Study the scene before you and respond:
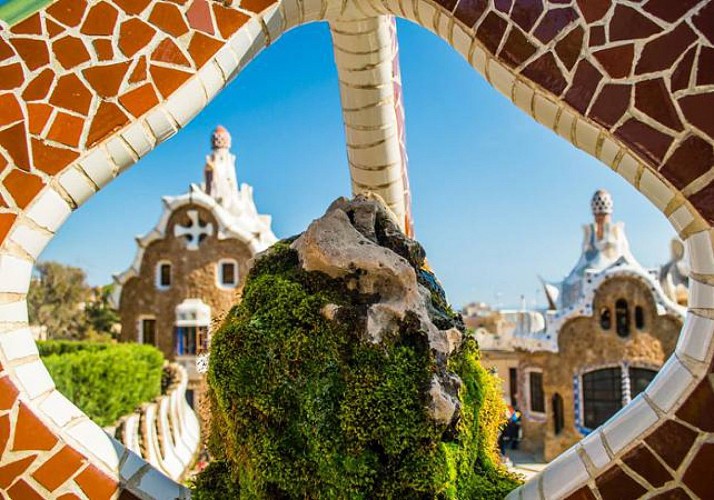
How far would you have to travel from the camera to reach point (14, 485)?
2453 millimetres

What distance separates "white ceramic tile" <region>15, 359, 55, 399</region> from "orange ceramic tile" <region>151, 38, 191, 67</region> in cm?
130

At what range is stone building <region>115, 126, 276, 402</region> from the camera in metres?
15.4

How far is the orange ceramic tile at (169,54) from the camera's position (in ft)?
8.80

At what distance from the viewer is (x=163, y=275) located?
15.9 m

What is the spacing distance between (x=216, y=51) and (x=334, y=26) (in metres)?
1.57

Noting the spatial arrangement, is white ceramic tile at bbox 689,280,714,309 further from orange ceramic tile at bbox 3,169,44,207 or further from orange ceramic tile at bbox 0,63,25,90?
orange ceramic tile at bbox 0,63,25,90

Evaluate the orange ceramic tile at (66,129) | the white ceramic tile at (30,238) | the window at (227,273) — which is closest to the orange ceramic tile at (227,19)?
the orange ceramic tile at (66,129)

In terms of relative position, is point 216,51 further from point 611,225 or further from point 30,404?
point 611,225

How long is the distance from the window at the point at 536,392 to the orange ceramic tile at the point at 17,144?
14.0 m

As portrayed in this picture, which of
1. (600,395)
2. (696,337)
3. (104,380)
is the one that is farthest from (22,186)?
(600,395)

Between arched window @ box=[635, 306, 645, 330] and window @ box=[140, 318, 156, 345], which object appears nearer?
arched window @ box=[635, 306, 645, 330]

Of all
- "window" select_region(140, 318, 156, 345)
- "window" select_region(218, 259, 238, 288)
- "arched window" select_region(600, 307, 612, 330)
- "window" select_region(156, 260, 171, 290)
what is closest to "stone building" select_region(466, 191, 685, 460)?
"arched window" select_region(600, 307, 612, 330)

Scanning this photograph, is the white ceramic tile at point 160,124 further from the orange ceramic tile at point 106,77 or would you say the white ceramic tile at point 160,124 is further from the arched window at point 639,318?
the arched window at point 639,318

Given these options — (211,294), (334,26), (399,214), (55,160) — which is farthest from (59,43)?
(211,294)
